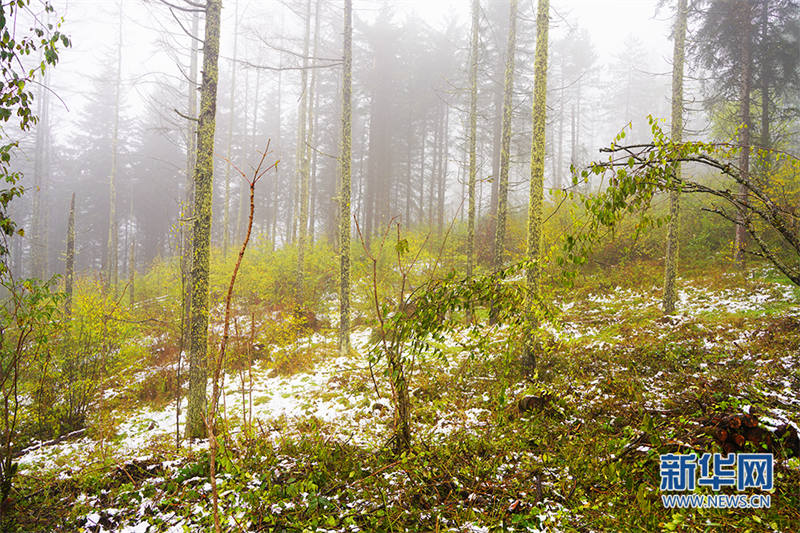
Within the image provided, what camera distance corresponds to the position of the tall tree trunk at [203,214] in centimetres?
525

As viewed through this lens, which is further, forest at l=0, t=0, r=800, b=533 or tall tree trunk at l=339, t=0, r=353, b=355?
tall tree trunk at l=339, t=0, r=353, b=355

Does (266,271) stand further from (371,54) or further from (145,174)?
(145,174)

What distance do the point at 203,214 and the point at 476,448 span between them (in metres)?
5.08

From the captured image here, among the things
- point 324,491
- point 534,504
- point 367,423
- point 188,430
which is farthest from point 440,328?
point 188,430

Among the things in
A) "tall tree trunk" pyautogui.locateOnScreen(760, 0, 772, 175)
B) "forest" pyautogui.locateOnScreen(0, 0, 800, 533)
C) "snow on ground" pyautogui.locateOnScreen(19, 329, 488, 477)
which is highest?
"tall tree trunk" pyautogui.locateOnScreen(760, 0, 772, 175)

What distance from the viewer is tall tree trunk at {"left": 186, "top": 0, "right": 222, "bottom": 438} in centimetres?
525

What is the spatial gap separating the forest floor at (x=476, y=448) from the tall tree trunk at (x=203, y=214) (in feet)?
3.44

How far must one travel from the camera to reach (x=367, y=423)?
5.44 m

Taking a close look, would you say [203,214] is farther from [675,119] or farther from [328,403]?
[675,119]

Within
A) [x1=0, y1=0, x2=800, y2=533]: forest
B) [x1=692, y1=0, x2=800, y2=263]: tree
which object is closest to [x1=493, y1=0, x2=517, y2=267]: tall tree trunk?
[x1=0, y1=0, x2=800, y2=533]: forest

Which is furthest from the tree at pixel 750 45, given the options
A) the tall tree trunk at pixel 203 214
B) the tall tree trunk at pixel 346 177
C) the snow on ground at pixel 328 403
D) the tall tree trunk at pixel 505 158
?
the tall tree trunk at pixel 203 214

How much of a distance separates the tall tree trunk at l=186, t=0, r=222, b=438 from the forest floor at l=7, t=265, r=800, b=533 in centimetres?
105

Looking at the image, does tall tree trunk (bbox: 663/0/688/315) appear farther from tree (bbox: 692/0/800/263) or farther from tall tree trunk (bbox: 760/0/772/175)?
tall tree trunk (bbox: 760/0/772/175)

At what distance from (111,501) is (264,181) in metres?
29.6
